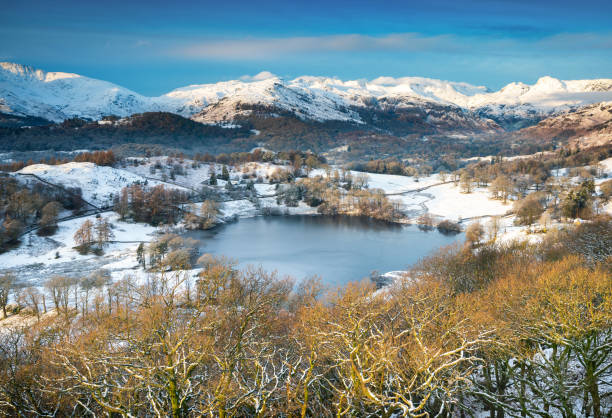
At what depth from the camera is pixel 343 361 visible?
898 centimetres

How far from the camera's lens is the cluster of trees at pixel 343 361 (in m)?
8.98

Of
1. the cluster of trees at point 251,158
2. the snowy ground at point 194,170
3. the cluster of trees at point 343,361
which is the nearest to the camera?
the cluster of trees at point 343,361

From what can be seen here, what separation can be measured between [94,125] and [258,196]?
4703 inches

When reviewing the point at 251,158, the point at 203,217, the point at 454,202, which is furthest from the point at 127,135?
the point at 454,202

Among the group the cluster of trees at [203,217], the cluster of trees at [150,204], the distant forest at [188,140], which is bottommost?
the cluster of trees at [203,217]

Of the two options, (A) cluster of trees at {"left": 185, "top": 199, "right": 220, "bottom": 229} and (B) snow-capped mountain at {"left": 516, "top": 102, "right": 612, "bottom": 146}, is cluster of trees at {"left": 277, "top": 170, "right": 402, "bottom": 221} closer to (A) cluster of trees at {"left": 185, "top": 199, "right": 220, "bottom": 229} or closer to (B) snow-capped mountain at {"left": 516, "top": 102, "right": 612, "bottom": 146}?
(A) cluster of trees at {"left": 185, "top": 199, "right": 220, "bottom": 229}

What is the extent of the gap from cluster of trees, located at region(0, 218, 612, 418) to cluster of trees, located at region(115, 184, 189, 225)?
156 feet

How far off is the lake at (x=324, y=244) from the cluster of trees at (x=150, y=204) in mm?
8196

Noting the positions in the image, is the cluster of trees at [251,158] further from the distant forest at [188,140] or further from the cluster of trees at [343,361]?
the cluster of trees at [343,361]

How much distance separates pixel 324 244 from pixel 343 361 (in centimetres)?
4467

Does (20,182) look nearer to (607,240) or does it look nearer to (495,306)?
(495,306)

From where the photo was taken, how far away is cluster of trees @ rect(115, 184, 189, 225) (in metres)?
63.6

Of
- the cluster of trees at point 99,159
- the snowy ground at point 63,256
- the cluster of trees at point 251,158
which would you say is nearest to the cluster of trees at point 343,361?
the snowy ground at point 63,256

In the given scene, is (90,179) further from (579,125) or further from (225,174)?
(579,125)
